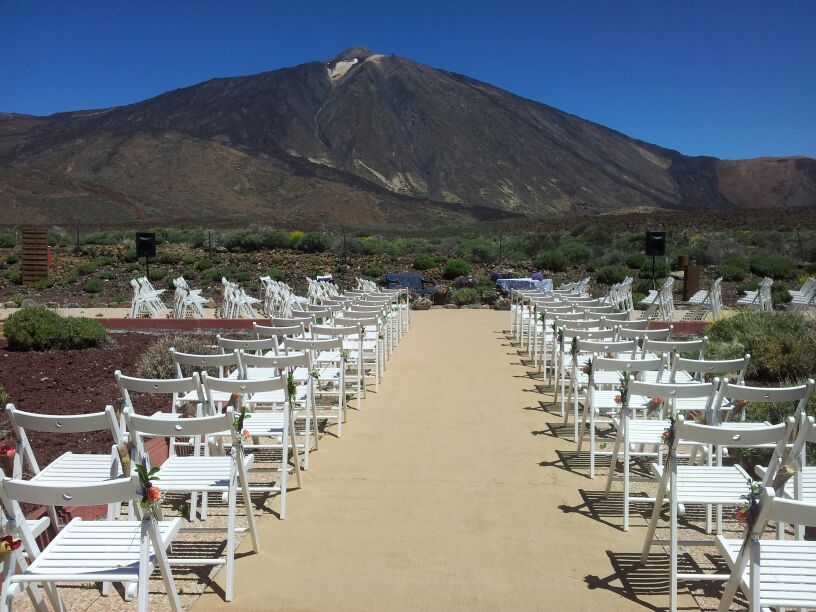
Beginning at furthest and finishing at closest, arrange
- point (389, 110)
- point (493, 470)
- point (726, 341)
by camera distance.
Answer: point (389, 110) < point (726, 341) < point (493, 470)

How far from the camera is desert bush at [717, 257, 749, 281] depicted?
22.7 m

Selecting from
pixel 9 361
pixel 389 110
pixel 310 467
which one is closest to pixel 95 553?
pixel 310 467

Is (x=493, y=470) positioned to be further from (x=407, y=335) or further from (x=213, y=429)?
(x=407, y=335)

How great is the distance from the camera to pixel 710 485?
4.00 metres

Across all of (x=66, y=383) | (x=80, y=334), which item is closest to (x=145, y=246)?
(x=80, y=334)

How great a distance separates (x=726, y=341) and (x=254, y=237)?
25393mm

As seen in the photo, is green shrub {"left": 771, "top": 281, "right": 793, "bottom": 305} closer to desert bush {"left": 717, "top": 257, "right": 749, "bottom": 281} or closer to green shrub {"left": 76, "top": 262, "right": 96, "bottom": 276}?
desert bush {"left": 717, "top": 257, "right": 749, "bottom": 281}

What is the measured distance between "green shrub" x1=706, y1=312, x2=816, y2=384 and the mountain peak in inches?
5678

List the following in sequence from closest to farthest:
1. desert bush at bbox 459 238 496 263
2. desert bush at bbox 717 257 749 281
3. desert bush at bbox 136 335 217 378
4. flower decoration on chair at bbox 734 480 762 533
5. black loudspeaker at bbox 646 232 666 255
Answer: flower decoration on chair at bbox 734 480 762 533 < desert bush at bbox 136 335 217 378 < black loudspeaker at bbox 646 232 666 255 < desert bush at bbox 717 257 749 281 < desert bush at bbox 459 238 496 263

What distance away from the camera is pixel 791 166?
133250 mm

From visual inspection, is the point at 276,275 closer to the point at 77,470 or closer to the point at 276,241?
the point at 276,241

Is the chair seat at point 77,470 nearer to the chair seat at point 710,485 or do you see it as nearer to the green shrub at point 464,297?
the chair seat at point 710,485

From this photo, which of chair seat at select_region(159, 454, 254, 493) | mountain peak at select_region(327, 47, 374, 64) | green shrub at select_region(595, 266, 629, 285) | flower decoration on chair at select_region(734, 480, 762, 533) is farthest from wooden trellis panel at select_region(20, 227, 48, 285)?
mountain peak at select_region(327, 47, 374, 64)

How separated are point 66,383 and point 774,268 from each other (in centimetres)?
2025
